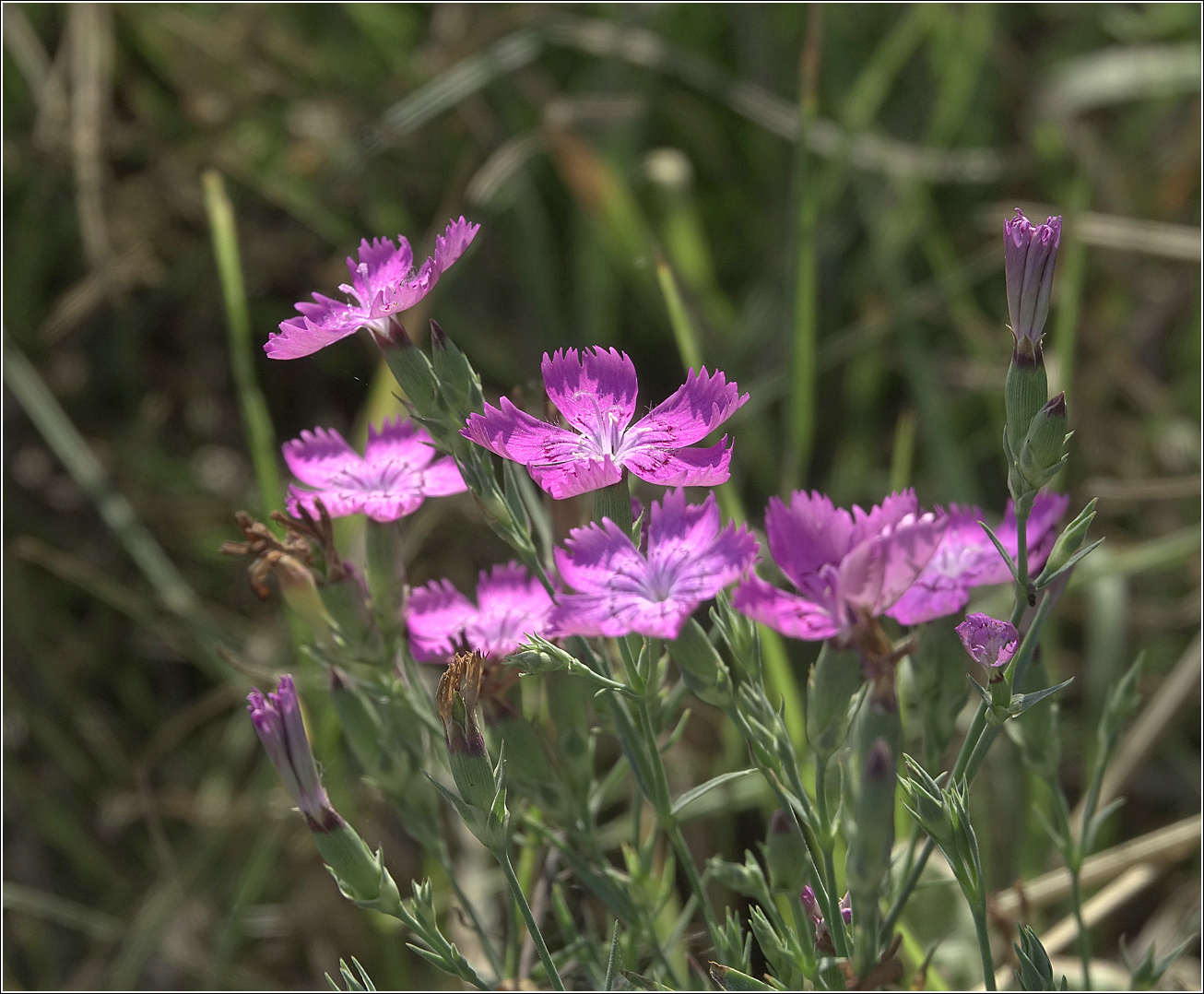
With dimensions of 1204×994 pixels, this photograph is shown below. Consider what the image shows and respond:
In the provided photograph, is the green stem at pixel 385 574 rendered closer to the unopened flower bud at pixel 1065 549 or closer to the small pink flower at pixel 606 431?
the small pink flower at pixel 606 431

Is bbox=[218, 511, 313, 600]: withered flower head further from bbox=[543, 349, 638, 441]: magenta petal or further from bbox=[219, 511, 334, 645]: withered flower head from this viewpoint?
bbox=[543, 349, 638, 441]: magenta petal

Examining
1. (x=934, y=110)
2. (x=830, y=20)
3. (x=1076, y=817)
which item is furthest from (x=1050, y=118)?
(x=1076, y=817)

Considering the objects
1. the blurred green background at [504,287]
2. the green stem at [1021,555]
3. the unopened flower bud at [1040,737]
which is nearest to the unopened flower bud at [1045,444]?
the green stem at [1021,555]

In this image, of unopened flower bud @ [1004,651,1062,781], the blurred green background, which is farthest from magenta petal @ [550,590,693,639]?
the blurred green background

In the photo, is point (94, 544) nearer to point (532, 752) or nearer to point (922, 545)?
point (532, 752)

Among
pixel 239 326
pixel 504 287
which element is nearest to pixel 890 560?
pixel 239 326

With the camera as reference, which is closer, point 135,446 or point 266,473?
point 266,473
